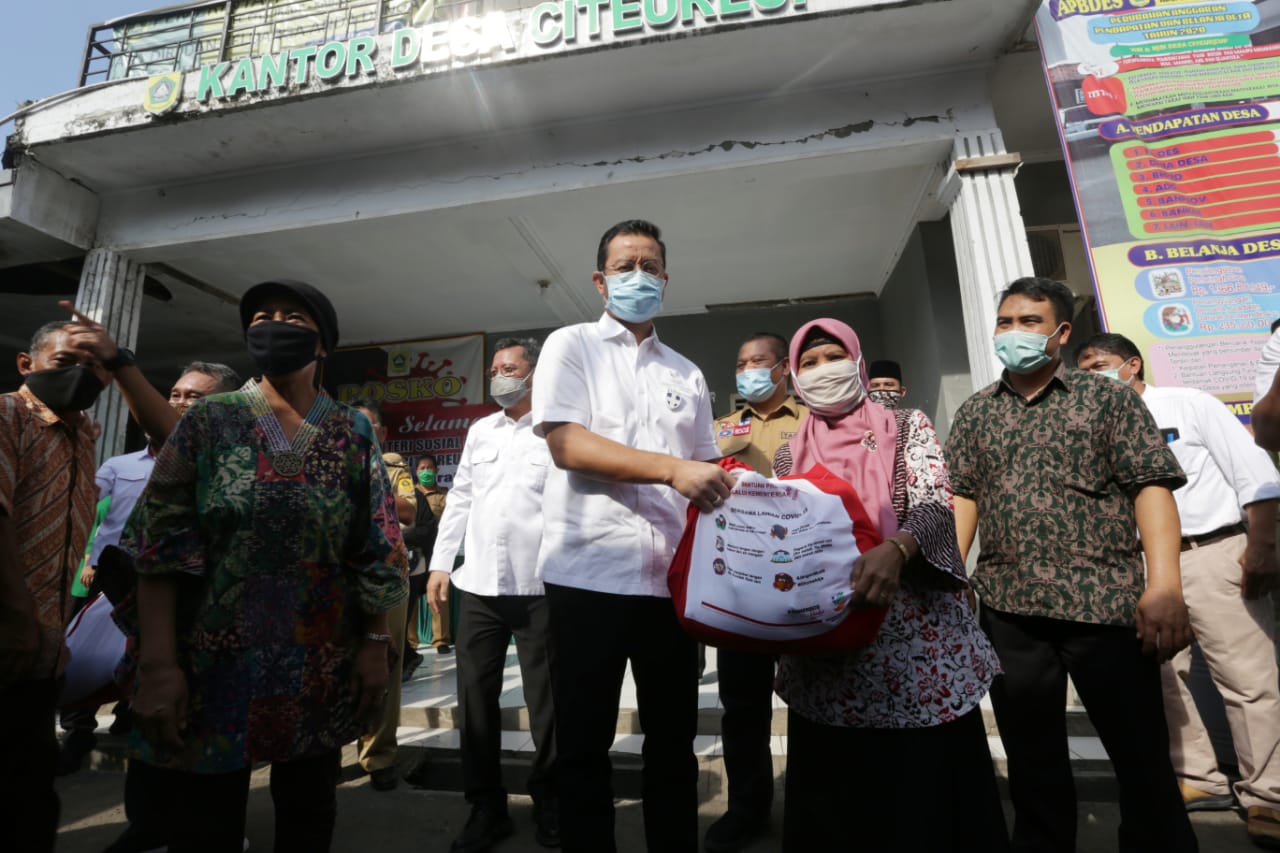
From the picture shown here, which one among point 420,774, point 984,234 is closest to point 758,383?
point 984,234

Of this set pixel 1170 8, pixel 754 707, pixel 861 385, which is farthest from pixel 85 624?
pixel 1170 8

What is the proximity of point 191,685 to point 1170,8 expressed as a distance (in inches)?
215

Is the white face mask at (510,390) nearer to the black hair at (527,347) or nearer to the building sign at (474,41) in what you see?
the black hair at (527,347)

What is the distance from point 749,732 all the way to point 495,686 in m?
1.00

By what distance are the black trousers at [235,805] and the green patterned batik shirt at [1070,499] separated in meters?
1.86

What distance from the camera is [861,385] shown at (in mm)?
1694

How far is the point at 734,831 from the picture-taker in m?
2.22

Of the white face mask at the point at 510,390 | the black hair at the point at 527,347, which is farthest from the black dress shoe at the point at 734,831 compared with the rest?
the black hair at the point at 527,347

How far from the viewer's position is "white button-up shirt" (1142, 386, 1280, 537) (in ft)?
8.20

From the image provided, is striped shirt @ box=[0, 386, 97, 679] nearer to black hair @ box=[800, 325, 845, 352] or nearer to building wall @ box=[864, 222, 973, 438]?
black hair @ box=[800, 325, 845, 352]

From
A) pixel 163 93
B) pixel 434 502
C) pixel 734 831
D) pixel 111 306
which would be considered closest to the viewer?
pixel 734 831

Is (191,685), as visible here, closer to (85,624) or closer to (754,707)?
(85,624)

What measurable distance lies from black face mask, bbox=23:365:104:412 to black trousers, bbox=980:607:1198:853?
9.28 feet

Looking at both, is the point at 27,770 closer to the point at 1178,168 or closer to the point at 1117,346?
the point at 1117,346
